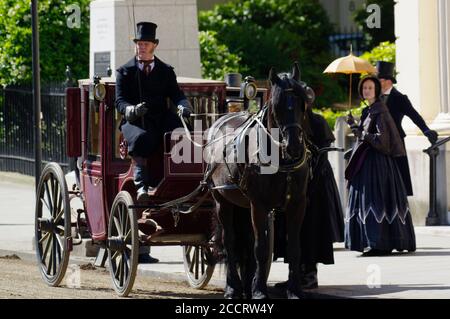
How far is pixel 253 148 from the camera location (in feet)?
38.0

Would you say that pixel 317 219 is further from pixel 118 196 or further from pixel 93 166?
pixel 93 166

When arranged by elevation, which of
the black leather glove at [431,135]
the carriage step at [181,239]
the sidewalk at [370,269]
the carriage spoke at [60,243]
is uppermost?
the black leather glove at [431,135]

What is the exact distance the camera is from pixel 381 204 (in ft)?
48.2

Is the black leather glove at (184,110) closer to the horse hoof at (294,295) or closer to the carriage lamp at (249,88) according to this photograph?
the carriage lamp at (249,88)

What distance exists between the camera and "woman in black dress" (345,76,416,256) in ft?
48.0

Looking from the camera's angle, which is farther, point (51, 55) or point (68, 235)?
point (51, 55)

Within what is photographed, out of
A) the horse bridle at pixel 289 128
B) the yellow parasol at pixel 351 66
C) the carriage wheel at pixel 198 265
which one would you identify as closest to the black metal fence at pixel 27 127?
the yellow parasol at pixel 351 66

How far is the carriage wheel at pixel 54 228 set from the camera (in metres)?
13.1

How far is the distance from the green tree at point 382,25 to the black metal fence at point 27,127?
24.2ft

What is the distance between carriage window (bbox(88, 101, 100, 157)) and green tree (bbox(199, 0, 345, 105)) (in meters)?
13.0

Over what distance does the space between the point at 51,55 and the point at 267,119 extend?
532 inches

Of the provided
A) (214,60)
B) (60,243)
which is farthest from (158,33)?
(214,60)

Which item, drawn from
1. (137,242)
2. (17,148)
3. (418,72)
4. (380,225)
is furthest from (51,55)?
(137,242)
